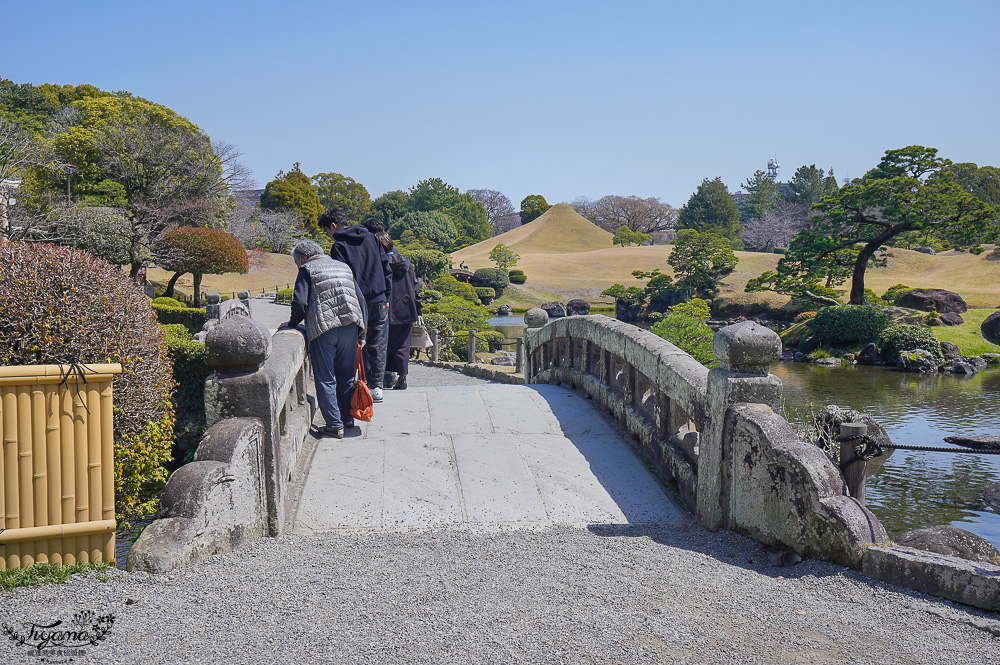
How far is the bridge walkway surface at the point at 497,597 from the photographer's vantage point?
273cm

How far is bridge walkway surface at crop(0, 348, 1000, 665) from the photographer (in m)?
2.73

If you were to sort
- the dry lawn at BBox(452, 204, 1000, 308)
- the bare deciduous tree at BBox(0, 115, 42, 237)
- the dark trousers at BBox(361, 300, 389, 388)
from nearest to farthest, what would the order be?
1. the dark trousers at BBox(361, 300, 389, 388)
2. the bare deciduous tree at BBox(0, 115, 42, 237)
3. the dry lawn at BBox(452, 204, 1000, 308)

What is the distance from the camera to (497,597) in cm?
318

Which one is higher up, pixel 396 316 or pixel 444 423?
pixel 396 316

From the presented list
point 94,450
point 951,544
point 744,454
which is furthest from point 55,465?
point 951,544

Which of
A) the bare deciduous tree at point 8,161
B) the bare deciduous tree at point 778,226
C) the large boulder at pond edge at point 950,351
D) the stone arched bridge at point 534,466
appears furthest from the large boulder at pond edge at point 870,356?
the bare deciduous tree at point 778,226

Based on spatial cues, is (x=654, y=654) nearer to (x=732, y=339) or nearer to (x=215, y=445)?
(x=732, y=339)

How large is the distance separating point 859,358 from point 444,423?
22169mm

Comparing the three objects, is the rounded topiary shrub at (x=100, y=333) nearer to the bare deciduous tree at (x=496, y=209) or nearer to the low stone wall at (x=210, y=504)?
the low stone wall at (x=210, y=504)

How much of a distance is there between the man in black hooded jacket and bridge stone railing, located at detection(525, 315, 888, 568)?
2636mm

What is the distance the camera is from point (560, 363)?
29.5 ft

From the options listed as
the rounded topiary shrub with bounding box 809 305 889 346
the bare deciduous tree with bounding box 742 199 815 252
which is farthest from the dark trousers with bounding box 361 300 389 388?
the bare deciduous tree with bounding box 742 199 815 252

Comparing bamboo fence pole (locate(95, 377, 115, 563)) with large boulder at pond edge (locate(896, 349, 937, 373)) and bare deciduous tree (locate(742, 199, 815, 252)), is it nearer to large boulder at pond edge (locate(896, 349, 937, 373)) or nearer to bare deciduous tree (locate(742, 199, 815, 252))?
large boulder at pond edge (locate(896, 349, 937, 373))

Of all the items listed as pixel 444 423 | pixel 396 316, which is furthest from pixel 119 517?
pixel 396 316
